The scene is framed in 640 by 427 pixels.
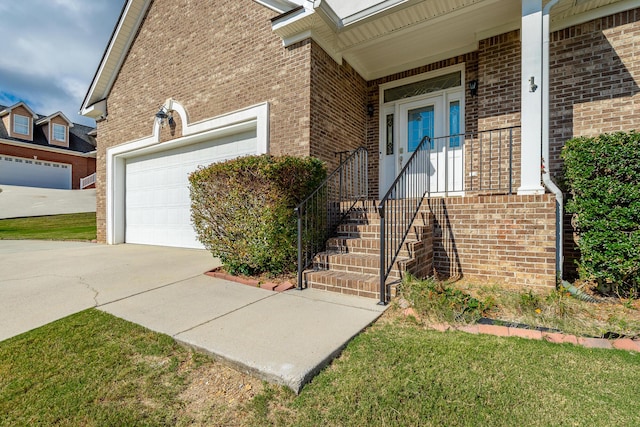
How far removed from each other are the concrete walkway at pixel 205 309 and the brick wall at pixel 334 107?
118 inches

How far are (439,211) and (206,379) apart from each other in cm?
387

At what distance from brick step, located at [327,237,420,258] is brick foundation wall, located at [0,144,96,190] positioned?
2679 centimetres

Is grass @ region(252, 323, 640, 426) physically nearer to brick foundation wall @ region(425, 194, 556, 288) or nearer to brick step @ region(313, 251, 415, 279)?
brick step @ region(313, 251, 415, 279)

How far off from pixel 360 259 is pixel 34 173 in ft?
91.9

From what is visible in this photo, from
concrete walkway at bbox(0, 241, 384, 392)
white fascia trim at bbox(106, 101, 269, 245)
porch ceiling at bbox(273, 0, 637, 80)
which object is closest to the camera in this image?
concrete walkway at bbox(0, 241, 384, 392)

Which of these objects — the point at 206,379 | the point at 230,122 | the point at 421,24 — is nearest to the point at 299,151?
the point at 230,122

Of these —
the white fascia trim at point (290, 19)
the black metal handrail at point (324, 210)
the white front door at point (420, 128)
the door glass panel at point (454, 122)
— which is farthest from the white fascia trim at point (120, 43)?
the door glass panel at point (454, 122)

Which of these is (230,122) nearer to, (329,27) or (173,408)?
(329,27)

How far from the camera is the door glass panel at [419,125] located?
255 inches

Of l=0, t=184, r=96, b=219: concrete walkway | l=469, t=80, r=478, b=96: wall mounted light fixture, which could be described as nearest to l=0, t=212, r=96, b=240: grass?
l=0, t=184, r=96, b=219: concrete walkway

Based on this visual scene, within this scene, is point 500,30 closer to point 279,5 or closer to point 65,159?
point 279,5

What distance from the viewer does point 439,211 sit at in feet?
15.5

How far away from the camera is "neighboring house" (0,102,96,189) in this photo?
20938mm

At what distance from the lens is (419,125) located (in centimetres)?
660
